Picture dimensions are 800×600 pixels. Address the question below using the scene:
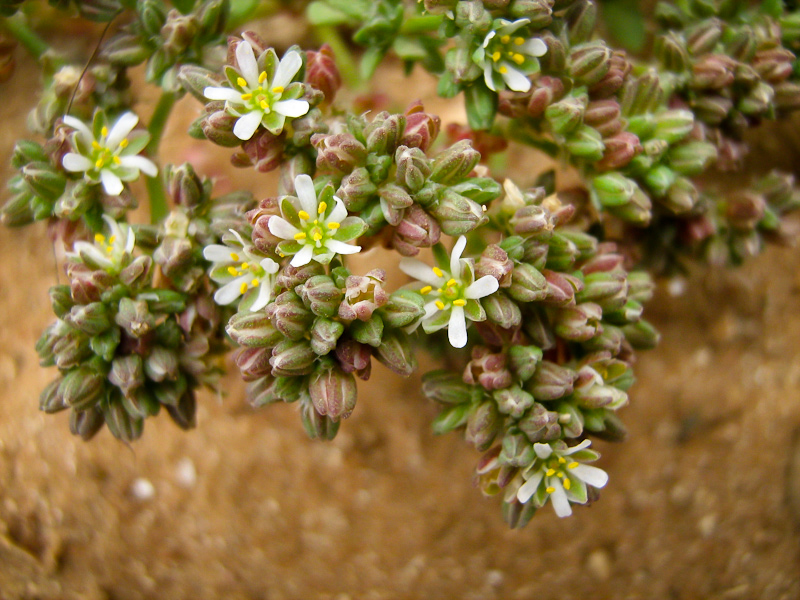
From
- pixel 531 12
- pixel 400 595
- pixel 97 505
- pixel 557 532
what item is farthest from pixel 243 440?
pixel 531 12

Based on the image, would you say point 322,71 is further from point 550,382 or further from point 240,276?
point 550,382

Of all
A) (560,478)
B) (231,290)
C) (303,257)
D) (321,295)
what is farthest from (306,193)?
(560,478)

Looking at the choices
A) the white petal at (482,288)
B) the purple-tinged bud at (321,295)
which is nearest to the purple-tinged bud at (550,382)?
the white petal at (482,288)

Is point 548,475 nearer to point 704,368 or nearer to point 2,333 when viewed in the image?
point 704,368

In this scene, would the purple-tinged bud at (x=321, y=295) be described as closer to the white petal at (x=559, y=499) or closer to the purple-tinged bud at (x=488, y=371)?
the purple-tinged bud at (x=488, y=371)

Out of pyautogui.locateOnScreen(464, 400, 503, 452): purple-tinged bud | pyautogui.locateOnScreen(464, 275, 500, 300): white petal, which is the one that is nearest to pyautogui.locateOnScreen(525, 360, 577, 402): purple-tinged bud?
pyautogui.locateOnScreen(464, 400, 503, 452): purple-tinged bud

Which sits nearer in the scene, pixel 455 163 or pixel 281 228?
pixel 281 228
